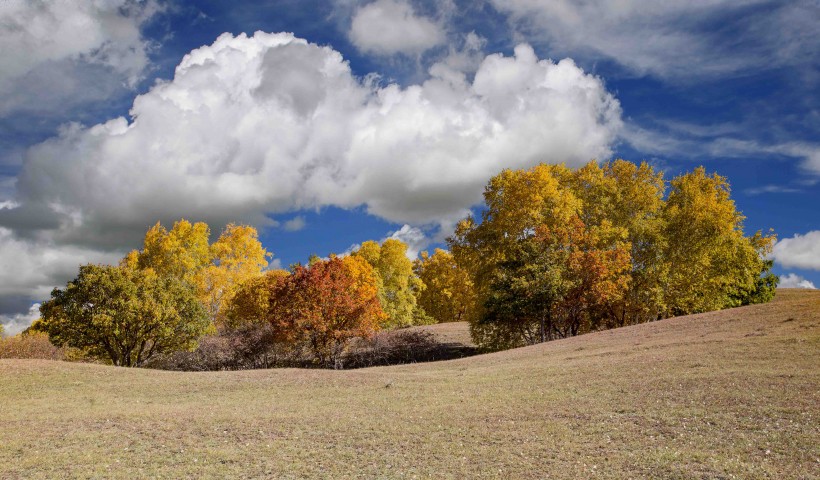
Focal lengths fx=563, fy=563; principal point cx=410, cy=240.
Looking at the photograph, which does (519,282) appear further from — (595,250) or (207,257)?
(207,257)

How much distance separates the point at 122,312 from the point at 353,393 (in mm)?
23164

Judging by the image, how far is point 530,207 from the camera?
159 feet

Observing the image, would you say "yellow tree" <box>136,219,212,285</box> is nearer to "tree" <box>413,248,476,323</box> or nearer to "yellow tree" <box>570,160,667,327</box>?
"tree" <box>413,248,476,323</box>

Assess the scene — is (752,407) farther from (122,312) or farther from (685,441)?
(122,312)

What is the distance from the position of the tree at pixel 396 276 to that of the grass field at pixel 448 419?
43.7m

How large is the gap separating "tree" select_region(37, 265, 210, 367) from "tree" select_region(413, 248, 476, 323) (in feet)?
170

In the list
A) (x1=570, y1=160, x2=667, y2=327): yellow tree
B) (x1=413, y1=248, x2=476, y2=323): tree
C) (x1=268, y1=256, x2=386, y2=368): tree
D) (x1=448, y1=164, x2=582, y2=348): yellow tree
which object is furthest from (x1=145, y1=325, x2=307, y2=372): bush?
(x1=413, y1=248, x2=476, y2=323): tree

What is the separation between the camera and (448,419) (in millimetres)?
18016

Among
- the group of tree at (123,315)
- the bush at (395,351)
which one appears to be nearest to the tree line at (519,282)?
the group of tree at (123,315)

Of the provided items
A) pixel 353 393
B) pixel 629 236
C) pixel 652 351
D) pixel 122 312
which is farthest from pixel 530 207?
pixel 122 312

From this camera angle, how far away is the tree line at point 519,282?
40709mm

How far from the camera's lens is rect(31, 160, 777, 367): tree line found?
40.7 meters

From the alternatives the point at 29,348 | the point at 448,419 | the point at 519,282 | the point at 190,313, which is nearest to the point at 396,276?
the point at 519,282

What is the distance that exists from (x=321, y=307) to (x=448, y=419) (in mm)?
26644
